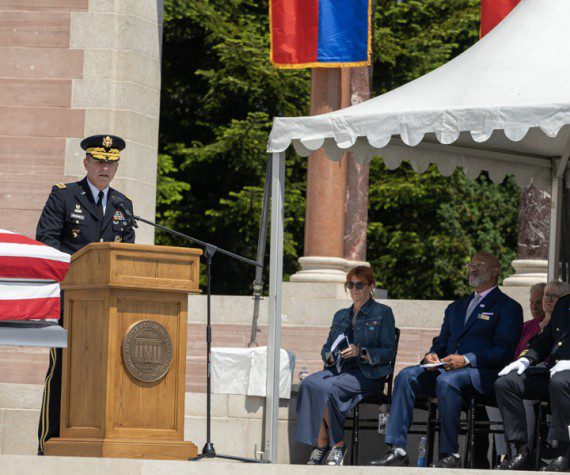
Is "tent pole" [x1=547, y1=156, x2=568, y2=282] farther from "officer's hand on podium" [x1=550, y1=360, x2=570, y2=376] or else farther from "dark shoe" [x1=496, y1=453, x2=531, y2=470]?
"dark shoe" [x1=496, y1=453, x2=531, y2=470]

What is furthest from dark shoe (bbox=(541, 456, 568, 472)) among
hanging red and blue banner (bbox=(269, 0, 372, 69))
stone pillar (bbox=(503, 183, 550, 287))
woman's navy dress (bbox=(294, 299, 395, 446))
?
stone pillar (bbox=(503, 183, 550, 287))

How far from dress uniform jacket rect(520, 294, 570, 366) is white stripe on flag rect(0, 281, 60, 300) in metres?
3.20

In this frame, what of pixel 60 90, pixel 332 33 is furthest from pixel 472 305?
pixel 332 33

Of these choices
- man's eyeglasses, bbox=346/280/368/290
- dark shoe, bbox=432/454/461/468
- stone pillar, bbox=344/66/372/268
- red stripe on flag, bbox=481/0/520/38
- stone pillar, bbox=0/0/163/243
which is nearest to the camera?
dark shoe, bbox=432/454/461/468

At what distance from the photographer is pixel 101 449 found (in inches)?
312

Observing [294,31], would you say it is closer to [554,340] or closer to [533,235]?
[533,235]

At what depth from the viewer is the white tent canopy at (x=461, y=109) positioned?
29.4 feet

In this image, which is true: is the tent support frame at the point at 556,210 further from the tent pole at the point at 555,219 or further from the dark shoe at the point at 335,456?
the dark shoe at the point at 335,456

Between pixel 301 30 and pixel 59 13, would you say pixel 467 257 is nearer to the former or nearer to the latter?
pixel 301 30

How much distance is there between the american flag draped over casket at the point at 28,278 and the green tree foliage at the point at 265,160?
17.4m

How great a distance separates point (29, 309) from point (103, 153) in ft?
4.31

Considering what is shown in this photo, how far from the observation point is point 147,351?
320 inches

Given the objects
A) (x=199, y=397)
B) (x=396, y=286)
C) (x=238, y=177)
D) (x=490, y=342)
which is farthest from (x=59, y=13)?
(x=396, y=286)

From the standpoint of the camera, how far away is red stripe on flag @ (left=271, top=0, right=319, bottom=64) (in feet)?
53.7
